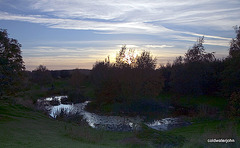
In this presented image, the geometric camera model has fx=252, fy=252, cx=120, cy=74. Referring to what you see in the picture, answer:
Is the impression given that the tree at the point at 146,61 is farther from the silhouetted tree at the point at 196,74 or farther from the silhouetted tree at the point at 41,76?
the silhouetted tree at the point at 41,76

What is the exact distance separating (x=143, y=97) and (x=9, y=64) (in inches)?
817

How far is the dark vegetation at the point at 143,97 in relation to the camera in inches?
585

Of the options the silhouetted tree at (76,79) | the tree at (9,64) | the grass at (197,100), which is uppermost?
the tree at (9,64)

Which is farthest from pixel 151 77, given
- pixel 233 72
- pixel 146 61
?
pixel 233 72

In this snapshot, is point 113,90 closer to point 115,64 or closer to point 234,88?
point 115,64

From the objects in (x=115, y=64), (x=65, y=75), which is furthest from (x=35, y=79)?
(x=115, y=64)

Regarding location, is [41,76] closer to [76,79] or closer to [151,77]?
[76,79]

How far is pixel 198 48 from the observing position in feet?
151

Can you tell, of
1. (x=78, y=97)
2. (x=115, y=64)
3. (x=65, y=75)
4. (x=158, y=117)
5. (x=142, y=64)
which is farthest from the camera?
(x=65, y=75)

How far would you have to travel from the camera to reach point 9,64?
60.2 feet

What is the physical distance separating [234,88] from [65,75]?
6857cm

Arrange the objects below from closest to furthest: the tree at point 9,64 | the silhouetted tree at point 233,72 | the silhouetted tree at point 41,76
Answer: the tree at point 9,64 < the silhouetted tree at point 233,72 < the silhouetted tree at point 41,76

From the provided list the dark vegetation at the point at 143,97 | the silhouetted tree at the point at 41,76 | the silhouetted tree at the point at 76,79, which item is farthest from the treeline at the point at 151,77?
the silhouetted tree at the point at 41,76

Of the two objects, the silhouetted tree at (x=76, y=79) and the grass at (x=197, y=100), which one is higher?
the silhouetted tree at (x=76, y=79)
